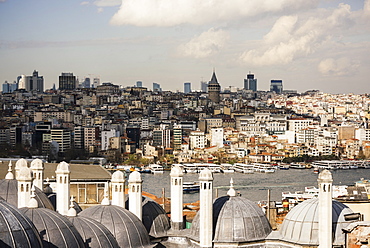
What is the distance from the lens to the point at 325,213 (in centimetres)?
638

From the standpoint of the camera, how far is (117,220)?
20.9 feet

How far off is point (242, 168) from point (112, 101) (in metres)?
29.5

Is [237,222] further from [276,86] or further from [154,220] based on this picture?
[276,86]

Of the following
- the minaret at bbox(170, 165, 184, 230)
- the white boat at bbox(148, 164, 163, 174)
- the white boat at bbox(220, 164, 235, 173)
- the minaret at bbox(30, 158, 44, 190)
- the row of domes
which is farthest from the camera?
the white boat at bbox(220, 164, 235, 173)

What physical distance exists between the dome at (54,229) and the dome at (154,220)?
1.51m

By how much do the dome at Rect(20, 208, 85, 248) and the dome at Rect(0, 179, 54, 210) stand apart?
1.17m

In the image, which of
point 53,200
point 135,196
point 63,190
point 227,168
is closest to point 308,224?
point 135,196

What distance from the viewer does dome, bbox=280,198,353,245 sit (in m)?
6.53

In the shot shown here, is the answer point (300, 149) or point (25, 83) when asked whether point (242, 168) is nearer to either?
point (300, 149)

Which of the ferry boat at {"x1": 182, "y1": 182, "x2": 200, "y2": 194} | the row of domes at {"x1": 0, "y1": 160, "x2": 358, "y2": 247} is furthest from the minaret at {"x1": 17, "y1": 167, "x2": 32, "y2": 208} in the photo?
the ferry boat at {"x1": 182, "y1": 182, "x2": 200, "y2": 194}

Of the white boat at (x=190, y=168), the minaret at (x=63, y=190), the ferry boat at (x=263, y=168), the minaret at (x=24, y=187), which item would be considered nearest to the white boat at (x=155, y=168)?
the white boat at (x=190, y=168)

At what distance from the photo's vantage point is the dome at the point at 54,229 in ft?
17.6

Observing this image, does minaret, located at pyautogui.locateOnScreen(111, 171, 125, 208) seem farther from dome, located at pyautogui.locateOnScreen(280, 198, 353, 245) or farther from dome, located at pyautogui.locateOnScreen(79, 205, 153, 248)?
dome, located at pyautogui.locateOnScreen(280, 198, 353, 245)

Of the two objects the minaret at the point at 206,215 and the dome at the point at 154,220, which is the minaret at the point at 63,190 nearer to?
the dome at the point at 154,220
